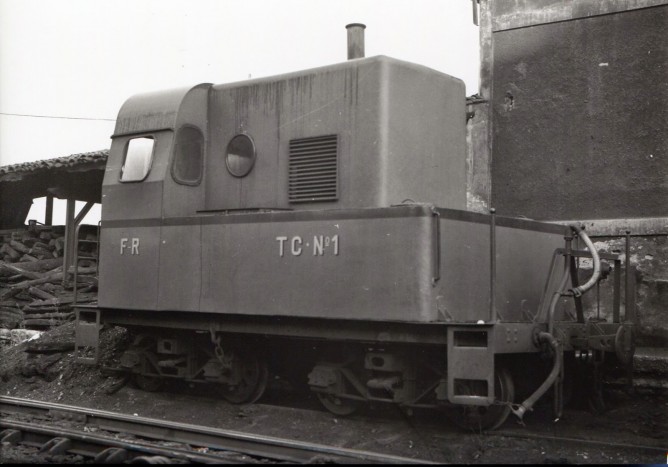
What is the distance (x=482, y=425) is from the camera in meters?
7.47

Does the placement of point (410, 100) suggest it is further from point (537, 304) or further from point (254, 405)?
point (254, 405)

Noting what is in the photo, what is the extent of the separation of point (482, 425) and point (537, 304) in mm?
1439

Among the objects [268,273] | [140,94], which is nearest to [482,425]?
[268,273]

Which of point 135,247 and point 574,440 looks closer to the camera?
point 574,440

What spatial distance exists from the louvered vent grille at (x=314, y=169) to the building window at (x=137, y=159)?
1.75m

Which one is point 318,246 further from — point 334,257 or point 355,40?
point 355,40

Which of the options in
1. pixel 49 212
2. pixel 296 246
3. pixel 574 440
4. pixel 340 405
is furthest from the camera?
pixel 49 212

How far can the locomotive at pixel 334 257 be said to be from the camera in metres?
7.07

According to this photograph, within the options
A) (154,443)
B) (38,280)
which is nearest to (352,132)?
(154,443)

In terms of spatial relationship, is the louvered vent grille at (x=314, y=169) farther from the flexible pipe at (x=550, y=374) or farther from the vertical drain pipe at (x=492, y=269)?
the flexible pipe at (x=550, y=374)

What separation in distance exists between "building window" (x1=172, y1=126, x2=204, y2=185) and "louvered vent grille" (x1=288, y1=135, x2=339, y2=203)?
124cm

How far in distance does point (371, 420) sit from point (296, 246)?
179 cm

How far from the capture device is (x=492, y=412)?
746 cm

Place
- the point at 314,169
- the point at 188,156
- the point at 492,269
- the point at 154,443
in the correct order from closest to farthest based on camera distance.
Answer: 1. the point at 154,443
2. the point at 492,269
3. the point at 314,169
4. the point at 188,156
